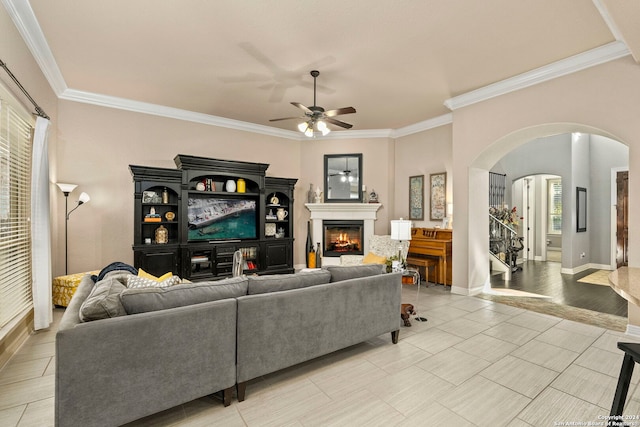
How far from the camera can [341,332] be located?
278 cm

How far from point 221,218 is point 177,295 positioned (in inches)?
161

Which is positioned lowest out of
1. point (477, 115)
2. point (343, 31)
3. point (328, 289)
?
point (328, 289)

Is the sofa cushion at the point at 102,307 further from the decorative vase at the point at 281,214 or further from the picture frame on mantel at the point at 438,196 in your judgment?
the picture frame on mantel at the point at 438,196

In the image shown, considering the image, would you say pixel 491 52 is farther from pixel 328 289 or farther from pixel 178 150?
pixel 178 150

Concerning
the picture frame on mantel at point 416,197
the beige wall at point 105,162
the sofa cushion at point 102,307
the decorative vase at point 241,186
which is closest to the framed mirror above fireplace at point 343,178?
the picture frame on mantel at point 416,197

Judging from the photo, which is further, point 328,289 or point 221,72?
point 221,72

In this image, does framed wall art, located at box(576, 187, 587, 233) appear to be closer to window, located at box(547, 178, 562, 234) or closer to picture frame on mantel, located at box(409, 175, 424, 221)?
window, located at box(547, 178, 562, 234)

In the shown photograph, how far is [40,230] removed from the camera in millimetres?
3520

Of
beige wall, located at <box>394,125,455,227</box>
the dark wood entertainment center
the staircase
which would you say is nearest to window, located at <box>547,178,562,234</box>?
the staircase

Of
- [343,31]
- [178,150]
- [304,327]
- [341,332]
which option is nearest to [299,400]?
[304,327]

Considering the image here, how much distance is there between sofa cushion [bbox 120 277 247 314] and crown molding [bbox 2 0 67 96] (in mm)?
3008

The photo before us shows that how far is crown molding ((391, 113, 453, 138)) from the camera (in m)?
6.06

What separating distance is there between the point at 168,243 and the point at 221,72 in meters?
2.97

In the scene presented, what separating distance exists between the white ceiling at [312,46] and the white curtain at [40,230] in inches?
43.6
